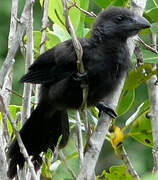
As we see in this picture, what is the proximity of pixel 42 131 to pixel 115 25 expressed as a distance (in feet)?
2.51

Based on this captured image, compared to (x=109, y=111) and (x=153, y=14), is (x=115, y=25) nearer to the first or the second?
(x=153, y=14)

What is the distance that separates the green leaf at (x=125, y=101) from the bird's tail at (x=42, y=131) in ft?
1.28

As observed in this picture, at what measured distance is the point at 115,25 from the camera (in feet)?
13.1

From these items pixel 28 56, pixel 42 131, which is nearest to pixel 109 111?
pixel 28 56

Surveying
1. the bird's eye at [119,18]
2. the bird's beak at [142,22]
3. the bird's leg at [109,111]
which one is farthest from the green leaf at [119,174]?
the bird's eye at [119,18]

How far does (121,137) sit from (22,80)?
0.64m

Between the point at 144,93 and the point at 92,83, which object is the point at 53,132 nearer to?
the point at 92,83

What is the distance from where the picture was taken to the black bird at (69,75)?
3.73 meters

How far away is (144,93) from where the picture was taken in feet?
33.6

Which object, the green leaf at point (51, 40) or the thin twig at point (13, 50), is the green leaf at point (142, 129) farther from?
the thin twig at point (13, 50)

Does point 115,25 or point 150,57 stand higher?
point 115,25

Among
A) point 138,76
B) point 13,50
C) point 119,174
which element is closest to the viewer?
point 13,50

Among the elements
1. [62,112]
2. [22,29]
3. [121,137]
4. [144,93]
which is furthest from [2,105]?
[144,93]

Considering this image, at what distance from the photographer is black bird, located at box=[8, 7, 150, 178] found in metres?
3.73
